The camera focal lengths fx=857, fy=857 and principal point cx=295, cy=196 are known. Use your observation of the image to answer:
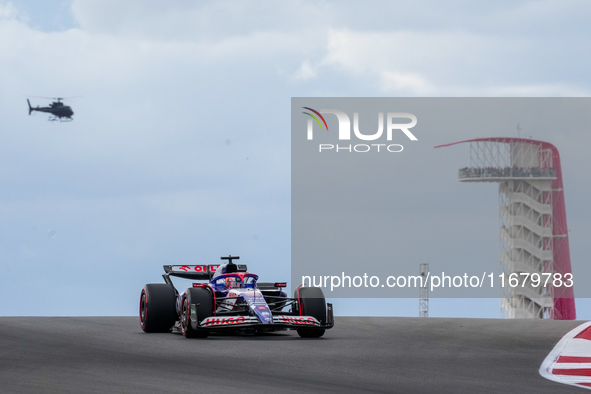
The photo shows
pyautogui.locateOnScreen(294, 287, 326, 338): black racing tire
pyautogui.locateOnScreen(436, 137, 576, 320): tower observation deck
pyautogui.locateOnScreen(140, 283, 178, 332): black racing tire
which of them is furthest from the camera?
pyautogui.locateOnScreen(436, 137, 576, 320): tower observation deck

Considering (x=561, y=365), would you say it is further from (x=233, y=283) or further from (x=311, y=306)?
(x=233, y=283)

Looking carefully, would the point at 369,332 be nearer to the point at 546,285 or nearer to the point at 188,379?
the point at 188,379

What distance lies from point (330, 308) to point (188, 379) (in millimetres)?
7200

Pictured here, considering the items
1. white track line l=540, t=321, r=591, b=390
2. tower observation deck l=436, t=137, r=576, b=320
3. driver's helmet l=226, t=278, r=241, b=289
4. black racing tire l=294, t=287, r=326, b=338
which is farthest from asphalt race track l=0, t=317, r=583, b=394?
tower observation deck l=436, t=137, r=576, b=320

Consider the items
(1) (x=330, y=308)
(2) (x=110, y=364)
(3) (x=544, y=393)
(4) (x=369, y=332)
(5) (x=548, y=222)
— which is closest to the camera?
(3) (x=544, y=393)

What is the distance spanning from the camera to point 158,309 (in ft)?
56.0

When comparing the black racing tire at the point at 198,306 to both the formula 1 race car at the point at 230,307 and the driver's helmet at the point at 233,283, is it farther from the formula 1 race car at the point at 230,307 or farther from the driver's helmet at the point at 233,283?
the driver's helmet at the point at 233,283

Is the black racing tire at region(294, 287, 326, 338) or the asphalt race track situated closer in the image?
the asphalt race track

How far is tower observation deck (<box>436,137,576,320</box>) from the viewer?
38312 mm

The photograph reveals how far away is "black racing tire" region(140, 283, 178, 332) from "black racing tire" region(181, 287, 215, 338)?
116 centimetres

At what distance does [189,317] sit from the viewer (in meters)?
15.6

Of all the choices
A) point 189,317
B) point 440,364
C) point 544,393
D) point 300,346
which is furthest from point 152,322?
point 544,393

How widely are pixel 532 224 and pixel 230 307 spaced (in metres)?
28.5

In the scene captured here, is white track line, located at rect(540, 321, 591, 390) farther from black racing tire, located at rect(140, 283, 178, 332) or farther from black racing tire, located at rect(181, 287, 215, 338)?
black racing tire, located at rect(140, 283, 178, 332)
